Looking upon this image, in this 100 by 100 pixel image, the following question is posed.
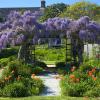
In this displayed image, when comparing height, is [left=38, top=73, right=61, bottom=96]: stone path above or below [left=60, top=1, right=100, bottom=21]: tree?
below

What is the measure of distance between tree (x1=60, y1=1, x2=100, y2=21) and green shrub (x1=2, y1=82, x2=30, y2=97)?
50699 millimetres

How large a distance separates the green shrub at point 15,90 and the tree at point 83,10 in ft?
166

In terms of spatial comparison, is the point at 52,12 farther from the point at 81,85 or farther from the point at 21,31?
the point at 81,85

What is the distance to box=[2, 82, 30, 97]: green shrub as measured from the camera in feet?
46.6

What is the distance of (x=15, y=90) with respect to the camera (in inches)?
563

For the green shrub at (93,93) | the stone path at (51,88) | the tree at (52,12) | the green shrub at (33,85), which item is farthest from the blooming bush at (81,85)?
the tree at (52,12)

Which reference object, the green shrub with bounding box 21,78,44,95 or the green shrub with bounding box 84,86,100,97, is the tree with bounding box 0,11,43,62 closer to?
the green shrub with bounding box 21,78,44,95

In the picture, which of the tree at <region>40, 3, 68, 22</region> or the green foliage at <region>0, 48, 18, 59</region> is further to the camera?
the tree at <region>40, 3, 68, 22</region>

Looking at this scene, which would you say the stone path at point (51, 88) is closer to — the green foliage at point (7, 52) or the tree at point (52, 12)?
the green foliage at point (7, 52)

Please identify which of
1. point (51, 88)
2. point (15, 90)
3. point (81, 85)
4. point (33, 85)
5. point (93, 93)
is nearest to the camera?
point (93, 93)

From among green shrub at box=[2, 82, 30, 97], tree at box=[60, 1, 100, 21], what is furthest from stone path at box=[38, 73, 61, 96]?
tree at box=[60, 1, 100, 21]

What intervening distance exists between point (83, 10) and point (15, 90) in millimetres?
54243

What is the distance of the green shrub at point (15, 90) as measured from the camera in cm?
1420

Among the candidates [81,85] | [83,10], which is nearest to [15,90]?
[81,85]
